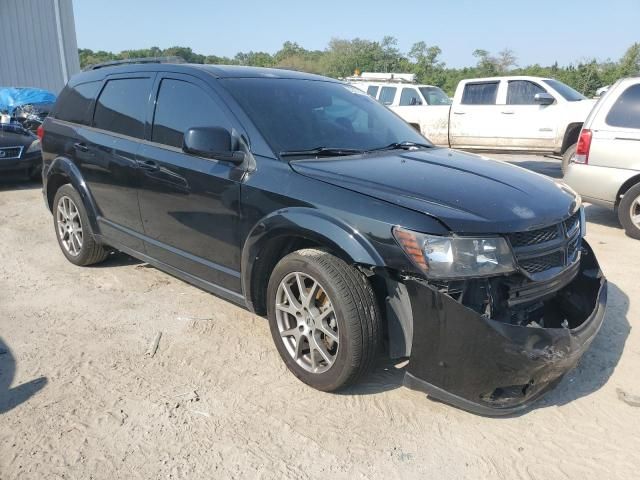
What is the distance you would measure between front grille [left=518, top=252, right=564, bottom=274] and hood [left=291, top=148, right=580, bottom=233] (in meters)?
0.17

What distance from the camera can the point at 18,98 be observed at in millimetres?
12961

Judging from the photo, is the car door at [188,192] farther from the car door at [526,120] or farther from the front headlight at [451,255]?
the car door at [526,120]

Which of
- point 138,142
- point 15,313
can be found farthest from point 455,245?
point 15,313

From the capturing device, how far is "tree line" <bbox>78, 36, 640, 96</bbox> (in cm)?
3472

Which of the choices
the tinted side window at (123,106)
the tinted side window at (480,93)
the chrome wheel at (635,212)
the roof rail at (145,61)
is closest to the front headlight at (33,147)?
the roof rail at (145,61)

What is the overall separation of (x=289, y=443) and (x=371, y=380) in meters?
0.72

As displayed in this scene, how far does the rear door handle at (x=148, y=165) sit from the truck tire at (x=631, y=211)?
5217 millimetres

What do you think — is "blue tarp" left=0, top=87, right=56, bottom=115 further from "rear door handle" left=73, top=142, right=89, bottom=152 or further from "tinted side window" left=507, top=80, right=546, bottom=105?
"tinted side window" left=507, top=80, right=546, bottom=105

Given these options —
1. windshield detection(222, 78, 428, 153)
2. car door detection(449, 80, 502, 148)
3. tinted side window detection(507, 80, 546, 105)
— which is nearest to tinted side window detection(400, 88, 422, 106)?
car door detection(449, 80, 502, 148)

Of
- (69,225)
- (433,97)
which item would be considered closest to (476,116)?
(433,97)

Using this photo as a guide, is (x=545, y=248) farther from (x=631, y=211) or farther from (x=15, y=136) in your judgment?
(x=15, y=136)

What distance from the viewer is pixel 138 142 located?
405 centimetres

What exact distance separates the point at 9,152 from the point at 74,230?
16.8 ft

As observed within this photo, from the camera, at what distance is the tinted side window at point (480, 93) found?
36.2 ft
